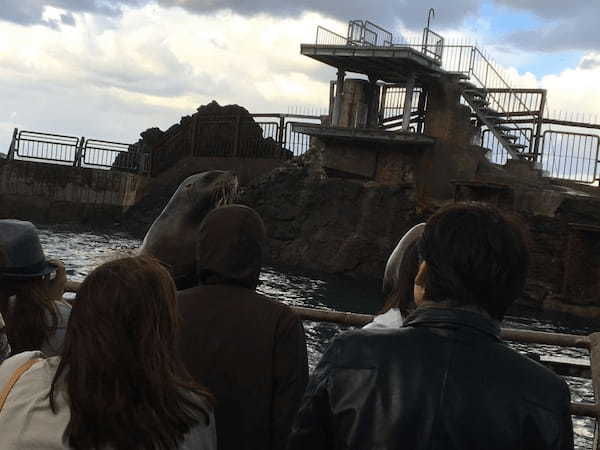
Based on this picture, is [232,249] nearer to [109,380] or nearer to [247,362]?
[247,362]

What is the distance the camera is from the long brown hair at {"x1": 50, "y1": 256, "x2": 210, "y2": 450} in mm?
1918

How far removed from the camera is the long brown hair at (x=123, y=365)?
6.29 feet

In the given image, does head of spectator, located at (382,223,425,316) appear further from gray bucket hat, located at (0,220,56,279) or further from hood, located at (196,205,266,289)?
gray bucket hat, located at (0,220,56,279)

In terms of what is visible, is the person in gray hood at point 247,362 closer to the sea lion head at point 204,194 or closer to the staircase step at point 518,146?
the sea lion head at point 204,194

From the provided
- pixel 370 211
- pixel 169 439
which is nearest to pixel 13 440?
pixel 169 439

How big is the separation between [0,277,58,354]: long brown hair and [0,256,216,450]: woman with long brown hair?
935 millimetres

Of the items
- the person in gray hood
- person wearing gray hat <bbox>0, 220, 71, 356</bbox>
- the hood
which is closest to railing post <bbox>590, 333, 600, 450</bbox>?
the person in gray hood

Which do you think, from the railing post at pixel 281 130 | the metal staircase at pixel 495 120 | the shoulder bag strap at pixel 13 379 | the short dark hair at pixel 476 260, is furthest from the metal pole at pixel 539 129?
the shoulder bag strap at pixel 13 379

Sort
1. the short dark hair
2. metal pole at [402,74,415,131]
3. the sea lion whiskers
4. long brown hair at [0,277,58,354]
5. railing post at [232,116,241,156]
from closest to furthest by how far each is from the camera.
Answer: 1. the short dark hair
2. long brown hair at [0,277,58,354]
3. the sea lion whiskers
4. metal pole at [402,74,415,131]
5. railing post at [232,116,241,156]

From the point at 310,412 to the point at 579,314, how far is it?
19281mm

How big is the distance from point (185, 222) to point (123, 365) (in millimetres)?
2645

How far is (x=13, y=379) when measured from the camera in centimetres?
197

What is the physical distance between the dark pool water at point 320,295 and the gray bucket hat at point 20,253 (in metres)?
9.26

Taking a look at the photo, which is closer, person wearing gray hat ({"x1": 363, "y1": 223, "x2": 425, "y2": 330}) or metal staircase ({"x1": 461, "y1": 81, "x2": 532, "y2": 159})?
person wearing gray hat ({"x1": 363, "y1": 223, "x2": 425, "y2": 330})
